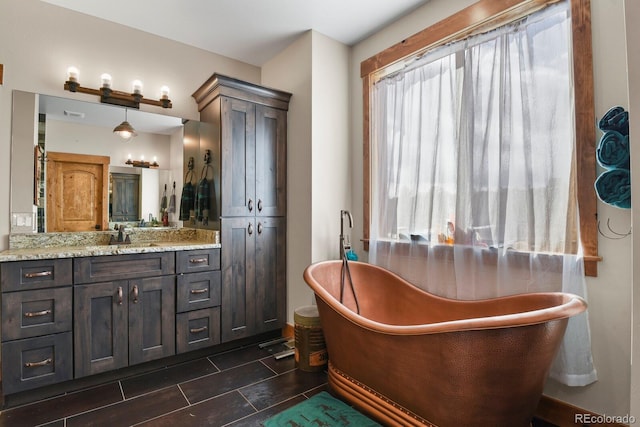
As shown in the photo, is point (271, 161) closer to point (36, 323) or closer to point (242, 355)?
point (242, 355)

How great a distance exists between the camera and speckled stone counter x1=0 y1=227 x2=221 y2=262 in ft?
6.80

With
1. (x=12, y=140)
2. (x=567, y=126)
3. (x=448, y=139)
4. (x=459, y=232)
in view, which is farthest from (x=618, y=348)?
(x=12, y=140)

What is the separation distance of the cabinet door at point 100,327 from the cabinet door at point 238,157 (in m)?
1.00

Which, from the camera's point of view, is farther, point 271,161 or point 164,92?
point 271,161

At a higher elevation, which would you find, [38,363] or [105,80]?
[105,80]

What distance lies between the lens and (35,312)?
6.51 feet

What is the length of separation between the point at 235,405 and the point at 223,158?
6.16 ft

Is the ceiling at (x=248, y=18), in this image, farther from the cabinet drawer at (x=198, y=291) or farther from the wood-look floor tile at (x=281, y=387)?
the wood-look floor tile at (x=281, y=387)

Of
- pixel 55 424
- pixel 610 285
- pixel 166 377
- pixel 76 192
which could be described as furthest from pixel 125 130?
pixel 610 285

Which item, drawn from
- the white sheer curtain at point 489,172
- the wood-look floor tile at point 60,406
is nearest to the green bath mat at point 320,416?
the white sheer curtain at point 489,172

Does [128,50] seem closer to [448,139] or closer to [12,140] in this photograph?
[12,140]

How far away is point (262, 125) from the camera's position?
299 centimetres

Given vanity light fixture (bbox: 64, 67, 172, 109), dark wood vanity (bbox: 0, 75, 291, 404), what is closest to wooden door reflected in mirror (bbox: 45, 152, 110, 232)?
dark wood vanity (bbox: 0, 75, 291, 404)

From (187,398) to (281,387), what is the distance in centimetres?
60
